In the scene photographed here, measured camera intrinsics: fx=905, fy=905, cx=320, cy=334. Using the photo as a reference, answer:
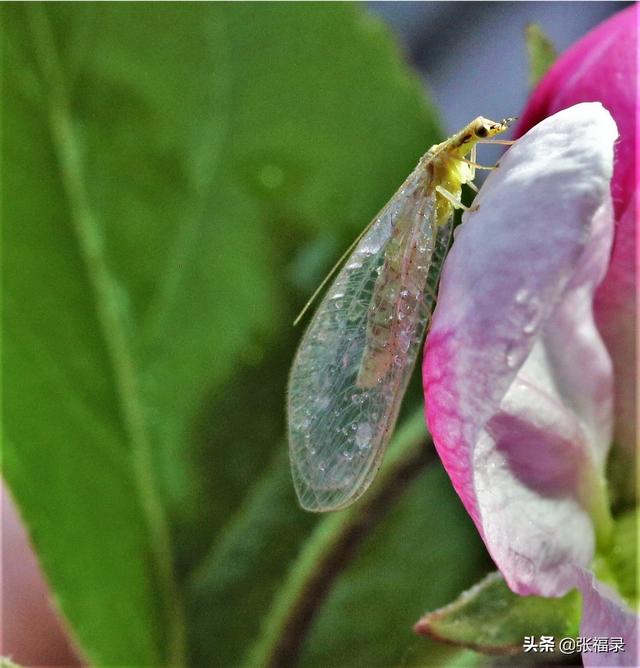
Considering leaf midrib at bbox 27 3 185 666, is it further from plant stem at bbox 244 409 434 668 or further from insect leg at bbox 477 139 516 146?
insect leg at bbox 477 139 516 146

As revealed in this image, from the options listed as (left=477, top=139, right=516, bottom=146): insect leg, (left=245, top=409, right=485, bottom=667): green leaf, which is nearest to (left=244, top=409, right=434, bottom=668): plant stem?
(left=245, top=409, right=485, bottom=667): green leaf

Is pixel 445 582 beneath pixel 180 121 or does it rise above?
beneath

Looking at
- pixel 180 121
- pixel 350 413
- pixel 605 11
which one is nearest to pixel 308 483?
pixel 350 413

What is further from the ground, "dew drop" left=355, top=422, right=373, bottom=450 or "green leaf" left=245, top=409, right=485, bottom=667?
"dew drop" left=355, top=422, right=373, bottom=450

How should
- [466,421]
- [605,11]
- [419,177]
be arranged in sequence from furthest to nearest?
[605,11] → [419,177] → [466,421]

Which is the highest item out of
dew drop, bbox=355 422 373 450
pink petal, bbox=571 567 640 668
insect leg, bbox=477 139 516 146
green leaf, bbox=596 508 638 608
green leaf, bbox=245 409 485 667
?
insect leg, bbox=477 139 516 146

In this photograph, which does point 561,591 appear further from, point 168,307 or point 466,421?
point 168,307

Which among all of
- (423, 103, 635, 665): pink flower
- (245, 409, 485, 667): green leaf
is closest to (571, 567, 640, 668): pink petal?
(423, 103, 635, 665): pink flower

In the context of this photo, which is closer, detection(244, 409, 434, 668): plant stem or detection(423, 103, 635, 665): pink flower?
detection(423, 103, 635, 665): pink flower
